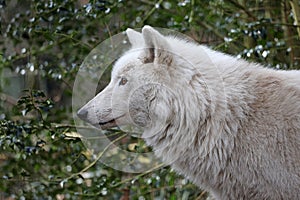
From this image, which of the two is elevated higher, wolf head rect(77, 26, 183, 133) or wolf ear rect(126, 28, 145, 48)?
wolf ear rect(126, 28, 145, 48)

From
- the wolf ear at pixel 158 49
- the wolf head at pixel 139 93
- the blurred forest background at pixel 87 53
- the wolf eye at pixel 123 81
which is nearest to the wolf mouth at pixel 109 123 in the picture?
the wolf head at pixel 139 93

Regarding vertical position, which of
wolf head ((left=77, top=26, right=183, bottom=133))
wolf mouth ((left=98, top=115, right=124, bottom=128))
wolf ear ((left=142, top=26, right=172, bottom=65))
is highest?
wolf ear ((left=142, top=26, right=172, bottom=65))

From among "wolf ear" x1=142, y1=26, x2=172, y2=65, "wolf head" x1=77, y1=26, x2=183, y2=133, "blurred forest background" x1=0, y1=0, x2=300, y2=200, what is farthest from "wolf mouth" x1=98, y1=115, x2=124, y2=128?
"blurred forest background" x1=0, y1=0, x2=300, y2=200

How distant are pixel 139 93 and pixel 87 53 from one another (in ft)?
7.11

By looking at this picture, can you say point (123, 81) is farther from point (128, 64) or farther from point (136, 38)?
point (136, 38)

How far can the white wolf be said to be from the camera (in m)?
3.03

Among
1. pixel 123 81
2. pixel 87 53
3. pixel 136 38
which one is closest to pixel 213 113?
pixel 123 81

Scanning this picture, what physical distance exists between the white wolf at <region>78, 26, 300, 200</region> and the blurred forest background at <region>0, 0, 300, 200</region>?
1.07 meters

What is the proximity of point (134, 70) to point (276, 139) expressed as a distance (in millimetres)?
840

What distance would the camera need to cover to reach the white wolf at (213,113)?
9.93ft

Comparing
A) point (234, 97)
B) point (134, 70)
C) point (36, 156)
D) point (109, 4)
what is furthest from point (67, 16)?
point (234, 97)

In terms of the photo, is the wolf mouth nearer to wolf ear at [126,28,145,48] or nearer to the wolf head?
the wolf head

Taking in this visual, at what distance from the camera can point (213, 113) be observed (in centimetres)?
314

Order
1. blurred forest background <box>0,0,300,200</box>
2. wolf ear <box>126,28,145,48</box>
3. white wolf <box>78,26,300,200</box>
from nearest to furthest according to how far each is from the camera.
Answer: white wolf <box>78,26,300,200</box> < wolf ear <box>126,28,145,48</box> < blurred forest background <box>0,0,300,200</box>
